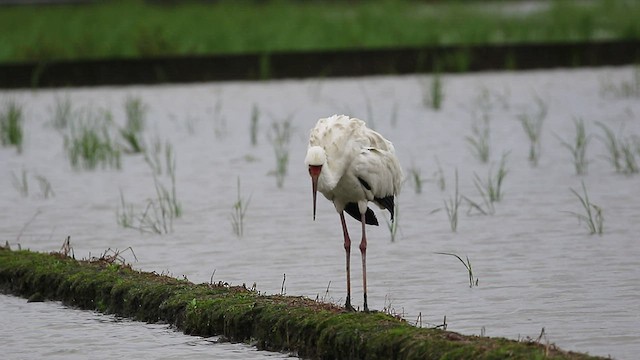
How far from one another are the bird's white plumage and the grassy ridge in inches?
673

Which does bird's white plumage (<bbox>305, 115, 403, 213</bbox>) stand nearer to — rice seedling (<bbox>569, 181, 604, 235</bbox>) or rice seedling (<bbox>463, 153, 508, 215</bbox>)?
rice seedling (<bbox>569, 181, 604, 235</bbox>)

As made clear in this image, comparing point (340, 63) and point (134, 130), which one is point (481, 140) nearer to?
point (134, 130)

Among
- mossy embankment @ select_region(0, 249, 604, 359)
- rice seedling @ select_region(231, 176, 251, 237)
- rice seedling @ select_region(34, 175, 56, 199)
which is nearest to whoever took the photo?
mossy embankment @ select_region(0, 249, 604, 359)

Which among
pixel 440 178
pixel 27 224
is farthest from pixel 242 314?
pixel 440 178

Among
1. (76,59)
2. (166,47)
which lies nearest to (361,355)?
(76,59)

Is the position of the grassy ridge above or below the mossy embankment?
above

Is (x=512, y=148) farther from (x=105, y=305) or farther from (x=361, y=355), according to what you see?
(x=361, y=355)

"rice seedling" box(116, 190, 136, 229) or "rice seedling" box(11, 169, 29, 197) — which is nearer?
"rice seedling" box(116, 190, 136, 229)

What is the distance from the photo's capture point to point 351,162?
7.12m

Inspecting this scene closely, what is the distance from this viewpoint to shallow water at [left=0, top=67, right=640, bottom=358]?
7555 mm

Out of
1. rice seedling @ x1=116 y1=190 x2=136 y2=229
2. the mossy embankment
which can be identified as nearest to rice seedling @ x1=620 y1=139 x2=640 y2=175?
rice seedling @ x1=116 y1=190 x2=136 y2=229

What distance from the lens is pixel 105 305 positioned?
7605 millimetres

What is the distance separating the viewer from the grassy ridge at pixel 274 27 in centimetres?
2497

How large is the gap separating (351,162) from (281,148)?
714 centimetres
